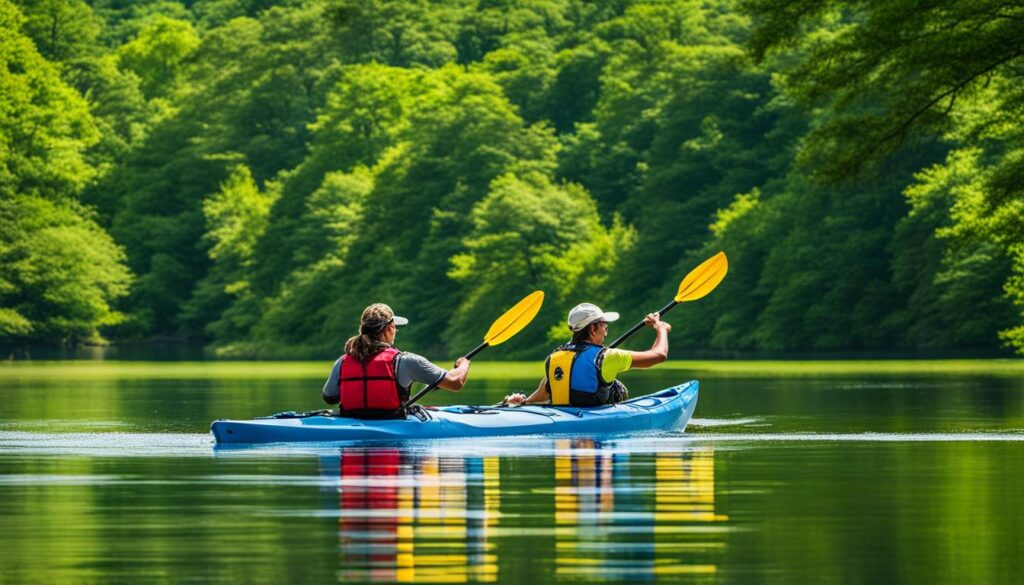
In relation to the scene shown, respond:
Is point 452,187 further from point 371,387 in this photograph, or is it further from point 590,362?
point 371,387

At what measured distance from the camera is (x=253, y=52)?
313 ft

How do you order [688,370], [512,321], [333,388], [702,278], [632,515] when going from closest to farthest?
[632,515]
[333,388]
[512,321]
[702,278]
[688,370]

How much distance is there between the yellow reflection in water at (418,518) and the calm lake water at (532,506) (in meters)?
0.02

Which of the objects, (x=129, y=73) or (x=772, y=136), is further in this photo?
(x=129, y=73)

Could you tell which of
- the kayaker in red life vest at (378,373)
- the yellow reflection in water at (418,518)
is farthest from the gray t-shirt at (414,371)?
the yellow reflection in water at (418,518)

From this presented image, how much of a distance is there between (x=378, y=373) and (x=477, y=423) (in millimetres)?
1561

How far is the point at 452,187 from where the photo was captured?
263 feet

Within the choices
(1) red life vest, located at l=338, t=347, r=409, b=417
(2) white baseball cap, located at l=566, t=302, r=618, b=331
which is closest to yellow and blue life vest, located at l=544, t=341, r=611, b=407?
(2) white baseball cap, located at l=566, t=302, r=618, b=331

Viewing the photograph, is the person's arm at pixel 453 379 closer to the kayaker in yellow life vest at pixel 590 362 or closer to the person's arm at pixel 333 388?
the person's arm at pixel 333 388

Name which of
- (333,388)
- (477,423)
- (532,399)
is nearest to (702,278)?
(532,399)

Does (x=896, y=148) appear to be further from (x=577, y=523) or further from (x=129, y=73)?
(x=129, y=73)

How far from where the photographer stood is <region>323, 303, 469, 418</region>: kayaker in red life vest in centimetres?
1780

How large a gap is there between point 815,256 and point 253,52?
1460 inches

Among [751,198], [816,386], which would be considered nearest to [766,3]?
[816,386]
